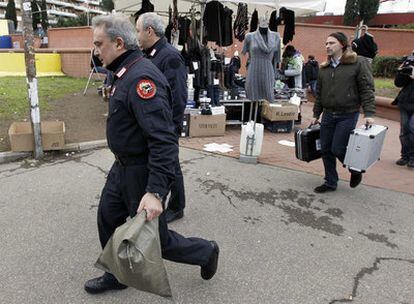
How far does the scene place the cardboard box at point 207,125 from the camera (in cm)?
688

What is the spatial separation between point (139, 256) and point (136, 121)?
71 cm

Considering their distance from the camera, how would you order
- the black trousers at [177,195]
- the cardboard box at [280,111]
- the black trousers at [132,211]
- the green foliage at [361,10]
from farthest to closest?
the green foliage at [361,10] < the cardboard box at [280,111] < the black trousers at [177,195] < the black trousers at [132,211]

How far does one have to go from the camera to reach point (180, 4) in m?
8.80

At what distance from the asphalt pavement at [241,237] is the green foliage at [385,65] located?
1262 cm

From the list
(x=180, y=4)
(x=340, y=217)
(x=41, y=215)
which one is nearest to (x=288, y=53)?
(x=180, y=4)

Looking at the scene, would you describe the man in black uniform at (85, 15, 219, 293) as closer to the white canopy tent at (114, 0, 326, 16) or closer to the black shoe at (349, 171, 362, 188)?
the black shoe at (349, 171, 362, 188)

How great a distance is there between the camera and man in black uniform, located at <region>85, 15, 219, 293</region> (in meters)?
1.97

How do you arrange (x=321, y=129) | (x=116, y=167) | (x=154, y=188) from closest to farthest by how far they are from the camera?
(x=154, y=188) → (x=116, y=167) → (x=321, y=129)

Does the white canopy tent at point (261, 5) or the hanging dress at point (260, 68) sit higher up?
the white canopy tent at point (261, 5)

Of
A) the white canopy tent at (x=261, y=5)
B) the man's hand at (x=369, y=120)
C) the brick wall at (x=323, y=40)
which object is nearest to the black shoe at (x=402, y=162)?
the man's hand at (x=369, y=120)

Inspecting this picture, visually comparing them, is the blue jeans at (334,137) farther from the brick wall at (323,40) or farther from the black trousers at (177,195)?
the brick wall at (323,40)

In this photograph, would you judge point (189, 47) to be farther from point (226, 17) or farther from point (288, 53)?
point (288, 53)

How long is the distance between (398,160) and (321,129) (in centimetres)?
225

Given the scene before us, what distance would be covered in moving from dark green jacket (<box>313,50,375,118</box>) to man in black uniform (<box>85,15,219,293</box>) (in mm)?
2549
